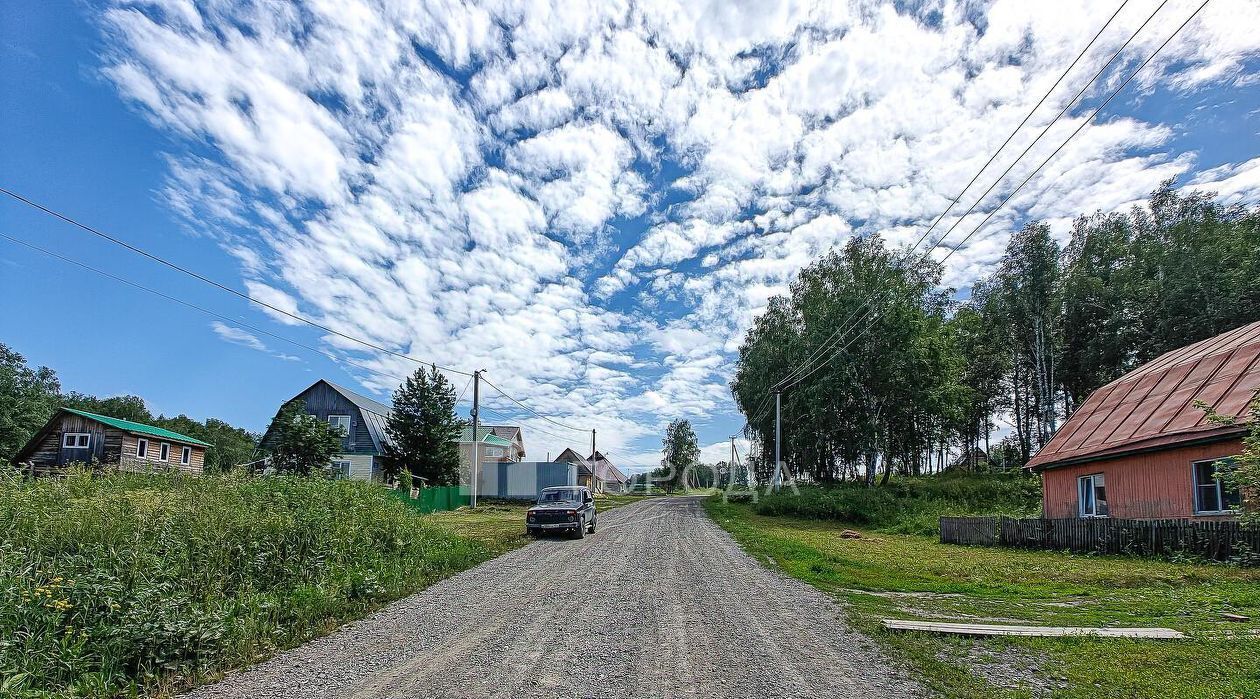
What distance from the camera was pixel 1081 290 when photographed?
123ft

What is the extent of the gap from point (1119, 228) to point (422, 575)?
146 feet

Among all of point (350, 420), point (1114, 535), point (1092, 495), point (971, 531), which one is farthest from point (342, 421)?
point (1114, 535)

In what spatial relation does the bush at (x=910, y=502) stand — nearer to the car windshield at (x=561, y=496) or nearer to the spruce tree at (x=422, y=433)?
the car windshield at (x=561, y=496)

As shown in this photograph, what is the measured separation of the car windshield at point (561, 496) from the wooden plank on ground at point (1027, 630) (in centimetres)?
1550

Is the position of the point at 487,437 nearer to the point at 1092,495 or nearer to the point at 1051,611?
the point at 1092,495

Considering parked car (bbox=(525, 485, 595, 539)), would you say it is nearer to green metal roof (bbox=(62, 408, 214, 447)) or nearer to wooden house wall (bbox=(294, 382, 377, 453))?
wooden house wall (bbox=(294, 382, 377, 453))

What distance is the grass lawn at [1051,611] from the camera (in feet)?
18.7

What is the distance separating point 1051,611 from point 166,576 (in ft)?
39.4

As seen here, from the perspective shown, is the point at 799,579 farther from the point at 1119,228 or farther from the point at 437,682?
the point at 1119,228

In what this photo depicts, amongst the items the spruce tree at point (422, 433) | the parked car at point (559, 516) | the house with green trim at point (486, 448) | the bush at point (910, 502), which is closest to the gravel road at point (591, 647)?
the parked car at point (559, 516)

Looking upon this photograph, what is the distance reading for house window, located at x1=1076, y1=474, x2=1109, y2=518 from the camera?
63.2ft

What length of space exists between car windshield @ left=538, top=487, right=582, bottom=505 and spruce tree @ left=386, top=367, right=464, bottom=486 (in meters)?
16.4

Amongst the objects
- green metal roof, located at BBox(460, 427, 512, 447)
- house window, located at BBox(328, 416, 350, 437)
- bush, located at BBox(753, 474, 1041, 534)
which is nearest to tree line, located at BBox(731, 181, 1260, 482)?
bush, located at BBox(753, 474, 1041, 534)

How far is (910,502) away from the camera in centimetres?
3098
